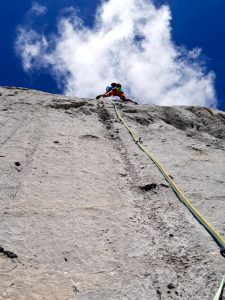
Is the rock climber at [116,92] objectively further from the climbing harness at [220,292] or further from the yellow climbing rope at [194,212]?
the climbing harness at [220,292]

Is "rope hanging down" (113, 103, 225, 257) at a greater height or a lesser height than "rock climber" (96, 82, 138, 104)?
lesser

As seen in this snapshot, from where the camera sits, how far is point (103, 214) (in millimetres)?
3430

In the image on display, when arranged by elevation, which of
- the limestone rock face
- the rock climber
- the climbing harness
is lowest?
the climbing harness

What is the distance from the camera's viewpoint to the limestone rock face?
2441 mm

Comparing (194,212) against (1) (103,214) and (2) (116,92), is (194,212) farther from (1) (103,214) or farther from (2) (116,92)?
(2) (116,92)

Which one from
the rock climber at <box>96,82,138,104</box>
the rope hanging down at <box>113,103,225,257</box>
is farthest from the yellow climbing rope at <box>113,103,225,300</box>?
the rock climber at <box>96,82,138,104</box>

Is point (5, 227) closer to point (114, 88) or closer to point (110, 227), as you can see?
point (110, 227)

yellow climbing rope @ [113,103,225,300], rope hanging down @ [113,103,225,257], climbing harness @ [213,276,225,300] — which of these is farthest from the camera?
rope hanging down @ [113,103,225,257]

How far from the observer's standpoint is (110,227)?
10.5ft

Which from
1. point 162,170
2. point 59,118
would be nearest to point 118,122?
point 59,118

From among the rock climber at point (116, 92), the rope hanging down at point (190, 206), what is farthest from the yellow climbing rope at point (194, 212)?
the rock climber at point (116, 92)

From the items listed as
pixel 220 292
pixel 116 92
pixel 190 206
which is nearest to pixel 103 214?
pixel 190 206

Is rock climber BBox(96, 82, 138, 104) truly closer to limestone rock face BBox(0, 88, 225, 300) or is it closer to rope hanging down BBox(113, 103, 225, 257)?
limestone rock face BBox(0, 88, 225, 300)

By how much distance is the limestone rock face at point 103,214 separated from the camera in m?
2.44
